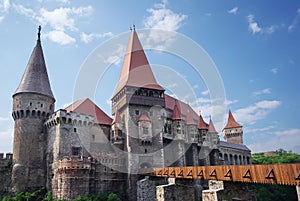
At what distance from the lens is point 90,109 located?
32.9 m

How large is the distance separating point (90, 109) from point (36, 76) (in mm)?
7114

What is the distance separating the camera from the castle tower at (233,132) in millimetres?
58438

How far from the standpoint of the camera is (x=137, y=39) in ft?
130

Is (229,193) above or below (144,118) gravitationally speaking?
below

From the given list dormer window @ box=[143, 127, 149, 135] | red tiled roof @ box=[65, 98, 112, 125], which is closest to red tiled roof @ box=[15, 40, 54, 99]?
red tiled roof @ box=[65, 98, 112, 125]

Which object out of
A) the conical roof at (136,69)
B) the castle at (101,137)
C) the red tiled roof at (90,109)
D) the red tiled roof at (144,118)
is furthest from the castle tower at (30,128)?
the red tiled roof at (144,118)

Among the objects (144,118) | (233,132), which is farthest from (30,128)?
(233,132)

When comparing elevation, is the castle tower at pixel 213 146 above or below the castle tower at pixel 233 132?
below

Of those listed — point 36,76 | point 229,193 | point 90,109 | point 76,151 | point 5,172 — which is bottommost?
point 229,193

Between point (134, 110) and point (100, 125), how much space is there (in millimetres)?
4436

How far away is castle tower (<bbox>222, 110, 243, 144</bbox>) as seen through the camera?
192 feet

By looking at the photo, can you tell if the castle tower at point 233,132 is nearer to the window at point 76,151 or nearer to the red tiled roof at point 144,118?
the red tiled roof at point 144,118

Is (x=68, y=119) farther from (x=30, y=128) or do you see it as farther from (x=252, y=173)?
(x=252, y=173)

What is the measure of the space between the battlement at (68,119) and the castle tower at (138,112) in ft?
16.3
